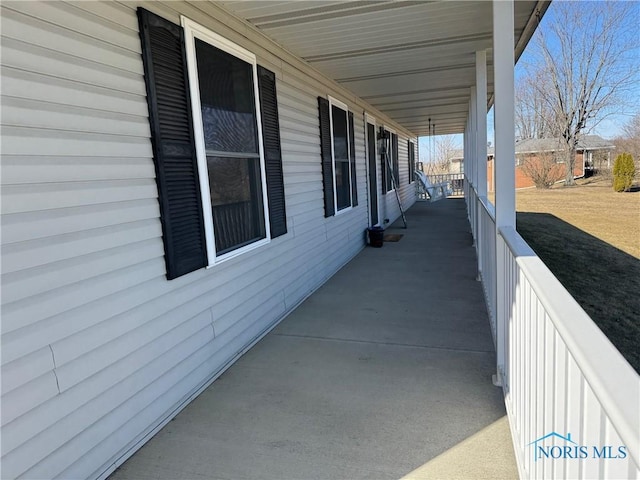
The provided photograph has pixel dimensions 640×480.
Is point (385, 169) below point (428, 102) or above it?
below

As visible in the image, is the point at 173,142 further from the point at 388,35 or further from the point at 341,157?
the point at 341,157

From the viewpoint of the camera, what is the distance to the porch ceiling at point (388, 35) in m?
3.12

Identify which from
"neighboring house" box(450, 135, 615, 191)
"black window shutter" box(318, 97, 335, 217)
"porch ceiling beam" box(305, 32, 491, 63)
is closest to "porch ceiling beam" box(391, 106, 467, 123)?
"black window shutter" box(318, 97, 335, 217)

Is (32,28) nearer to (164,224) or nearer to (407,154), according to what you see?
(164,224)

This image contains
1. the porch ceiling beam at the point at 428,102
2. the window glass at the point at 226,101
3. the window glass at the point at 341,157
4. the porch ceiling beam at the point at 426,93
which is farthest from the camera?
the porch ceiling beam at the point at 428,102

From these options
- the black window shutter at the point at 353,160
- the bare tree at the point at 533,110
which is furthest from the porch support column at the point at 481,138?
the bare tree at the point at 533,110

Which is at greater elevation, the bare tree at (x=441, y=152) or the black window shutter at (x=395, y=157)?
the bare tree at (x=441, y=152)

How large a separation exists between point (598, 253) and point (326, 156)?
5454 millimetres

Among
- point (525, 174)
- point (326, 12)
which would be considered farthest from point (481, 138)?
point (525, 174)

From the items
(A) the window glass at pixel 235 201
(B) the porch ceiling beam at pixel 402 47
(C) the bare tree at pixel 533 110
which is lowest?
(A) the window glass at pixel 235 201

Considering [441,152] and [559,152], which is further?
[441,152]

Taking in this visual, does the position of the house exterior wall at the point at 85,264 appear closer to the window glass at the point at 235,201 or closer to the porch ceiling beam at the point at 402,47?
the window glass at the point at 235,201

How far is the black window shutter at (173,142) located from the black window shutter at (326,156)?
2739mm

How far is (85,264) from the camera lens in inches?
73.0
